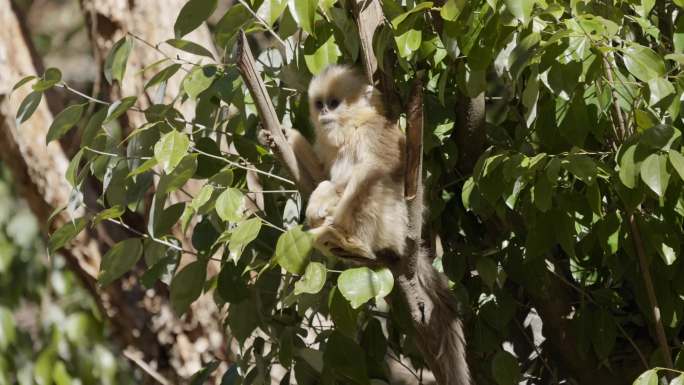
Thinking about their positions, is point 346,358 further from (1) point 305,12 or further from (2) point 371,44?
(1) point 305,12

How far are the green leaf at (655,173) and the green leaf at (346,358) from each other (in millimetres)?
843

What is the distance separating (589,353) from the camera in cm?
286

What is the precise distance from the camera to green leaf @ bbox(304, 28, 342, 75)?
7.56 ft

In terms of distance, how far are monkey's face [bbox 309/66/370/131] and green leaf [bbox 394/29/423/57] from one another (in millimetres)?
Result: 652

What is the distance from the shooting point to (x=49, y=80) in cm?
234

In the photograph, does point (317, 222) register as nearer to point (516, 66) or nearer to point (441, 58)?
point (441, 58)

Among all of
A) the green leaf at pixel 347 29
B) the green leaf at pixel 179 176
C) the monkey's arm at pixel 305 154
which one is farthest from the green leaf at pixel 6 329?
the green leaf at pixel 347 29

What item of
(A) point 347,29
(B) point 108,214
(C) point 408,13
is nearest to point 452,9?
(C) point 408,13

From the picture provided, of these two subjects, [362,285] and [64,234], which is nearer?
[362,285]

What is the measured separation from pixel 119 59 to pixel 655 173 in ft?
4.15

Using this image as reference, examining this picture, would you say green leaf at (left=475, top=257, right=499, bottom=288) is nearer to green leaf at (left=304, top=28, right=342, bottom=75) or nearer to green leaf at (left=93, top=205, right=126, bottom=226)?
green leaf at (left=304, top=28, right=342, bottom=75)

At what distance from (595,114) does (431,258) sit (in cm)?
62

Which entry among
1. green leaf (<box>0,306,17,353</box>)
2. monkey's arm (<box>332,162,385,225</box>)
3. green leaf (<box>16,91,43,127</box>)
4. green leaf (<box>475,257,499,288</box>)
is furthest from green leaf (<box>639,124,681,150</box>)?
green leaf (<box>0,306,17,353</box>)

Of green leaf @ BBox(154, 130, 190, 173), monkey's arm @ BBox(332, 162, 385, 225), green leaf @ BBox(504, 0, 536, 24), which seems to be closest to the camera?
green leaf @ BBox(504, 0, 536, 24)
